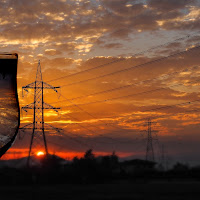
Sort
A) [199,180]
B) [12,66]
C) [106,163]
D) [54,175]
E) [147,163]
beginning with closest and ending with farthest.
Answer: [12,66] < [199,180] < [54,175] < [106,163] < [147,163]

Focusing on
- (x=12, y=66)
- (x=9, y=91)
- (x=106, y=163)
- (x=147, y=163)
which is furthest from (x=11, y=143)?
(x=147, y=163)

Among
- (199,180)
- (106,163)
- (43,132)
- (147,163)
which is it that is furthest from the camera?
(147,163)

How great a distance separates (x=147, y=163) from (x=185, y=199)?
5847 centimetres

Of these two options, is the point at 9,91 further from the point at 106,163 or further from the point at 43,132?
the point at 106,163

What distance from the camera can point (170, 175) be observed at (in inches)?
2933

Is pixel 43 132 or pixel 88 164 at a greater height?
pixel 43 132

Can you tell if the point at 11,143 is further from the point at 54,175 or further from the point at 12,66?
the point at 54,175

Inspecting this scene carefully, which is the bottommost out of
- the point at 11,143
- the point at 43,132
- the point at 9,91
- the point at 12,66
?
the point at 11,143

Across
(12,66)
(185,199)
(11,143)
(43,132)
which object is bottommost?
(185,199)

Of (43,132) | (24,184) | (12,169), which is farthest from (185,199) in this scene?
(12,169)

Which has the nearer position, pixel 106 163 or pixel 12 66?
pixel 12 66

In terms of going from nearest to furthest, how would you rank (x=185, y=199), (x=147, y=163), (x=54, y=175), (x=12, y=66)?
(x=12, y=66) → (x=185, y=199) → (x=54, y=175) → (x=147, y=163)

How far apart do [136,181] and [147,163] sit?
2489cm

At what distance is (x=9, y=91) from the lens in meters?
12.0
